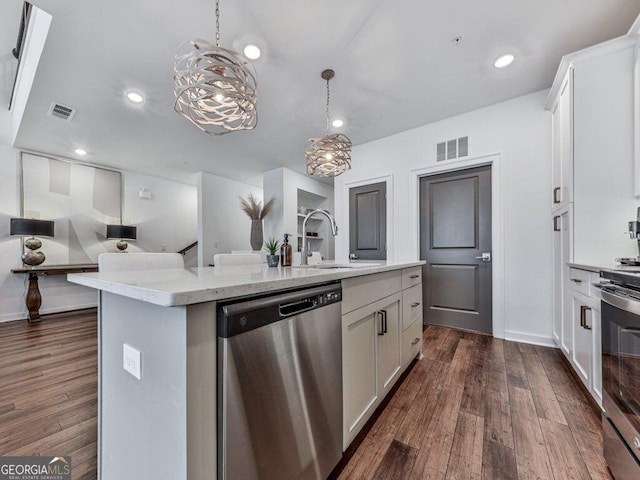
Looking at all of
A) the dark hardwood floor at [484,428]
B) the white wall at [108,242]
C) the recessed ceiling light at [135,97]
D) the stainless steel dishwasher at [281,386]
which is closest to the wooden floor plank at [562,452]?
the dark hardwood floor at [484,428]

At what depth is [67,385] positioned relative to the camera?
1.98m

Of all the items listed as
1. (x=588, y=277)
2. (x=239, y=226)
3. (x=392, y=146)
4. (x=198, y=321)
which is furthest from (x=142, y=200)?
(x=588, y=277)

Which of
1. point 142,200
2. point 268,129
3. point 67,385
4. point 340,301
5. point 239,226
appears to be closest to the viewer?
point 340,301

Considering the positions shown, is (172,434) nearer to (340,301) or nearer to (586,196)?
(340,301)

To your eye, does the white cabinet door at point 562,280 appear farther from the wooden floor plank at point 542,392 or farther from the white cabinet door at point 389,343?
the white cabinet door at point 389,343

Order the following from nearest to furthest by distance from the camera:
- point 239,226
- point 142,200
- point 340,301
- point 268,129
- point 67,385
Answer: point 340,301 → point 67,385 → point 268,129 → point 142,200 → point 239,226

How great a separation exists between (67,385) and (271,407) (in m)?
2.19

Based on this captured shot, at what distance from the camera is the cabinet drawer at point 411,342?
77.5 inches

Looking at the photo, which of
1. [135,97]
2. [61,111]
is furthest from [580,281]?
[61,111]

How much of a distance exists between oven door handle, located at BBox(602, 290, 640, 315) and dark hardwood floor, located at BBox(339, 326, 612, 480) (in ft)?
2.49

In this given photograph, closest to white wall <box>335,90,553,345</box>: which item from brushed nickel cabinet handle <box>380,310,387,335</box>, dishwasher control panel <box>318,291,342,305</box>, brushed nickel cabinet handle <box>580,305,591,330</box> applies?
brushed nickel cabinet handle <box>580,305,591,330</box>

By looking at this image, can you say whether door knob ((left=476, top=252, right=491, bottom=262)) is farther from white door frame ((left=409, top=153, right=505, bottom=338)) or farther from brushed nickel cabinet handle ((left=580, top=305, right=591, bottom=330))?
brushed nickel cabinet handle ((left=580, top=305, right=591, bottom=330))

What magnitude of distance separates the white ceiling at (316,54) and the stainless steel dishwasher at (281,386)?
2045 mm

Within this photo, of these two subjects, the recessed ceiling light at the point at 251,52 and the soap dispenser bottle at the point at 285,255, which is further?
the recessed ceiling light at the point at 251,52
